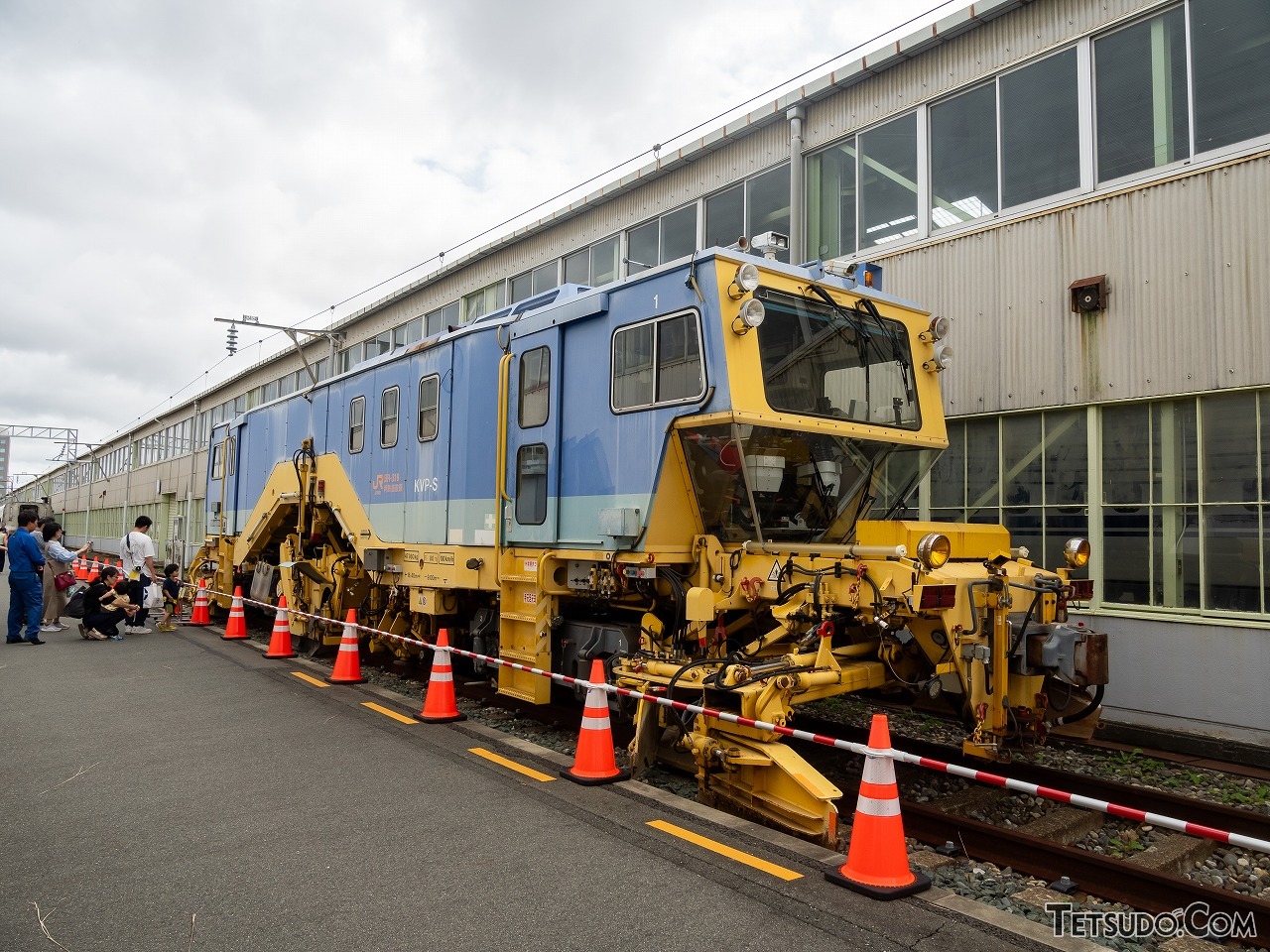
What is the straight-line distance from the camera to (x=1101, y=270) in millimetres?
9141

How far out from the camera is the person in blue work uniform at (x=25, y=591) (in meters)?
12.6

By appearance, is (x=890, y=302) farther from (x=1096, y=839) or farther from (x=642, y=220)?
(x=642, y=220)

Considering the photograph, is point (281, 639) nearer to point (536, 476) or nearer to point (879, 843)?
Answer: point (536, 476)

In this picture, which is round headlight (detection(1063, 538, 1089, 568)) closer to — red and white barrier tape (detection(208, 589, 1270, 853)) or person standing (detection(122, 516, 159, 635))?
red and white barrier tape (detection(208, 589, 1270, 853))

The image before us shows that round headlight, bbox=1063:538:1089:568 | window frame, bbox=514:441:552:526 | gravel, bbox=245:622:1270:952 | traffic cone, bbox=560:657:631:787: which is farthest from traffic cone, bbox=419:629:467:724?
round headlight, bbox=1063:538:1089:568

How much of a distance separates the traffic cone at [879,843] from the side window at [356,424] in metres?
8.72

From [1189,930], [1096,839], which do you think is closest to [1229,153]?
[1096,839]

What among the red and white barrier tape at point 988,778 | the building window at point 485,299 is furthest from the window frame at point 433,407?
the building window at point 485,299

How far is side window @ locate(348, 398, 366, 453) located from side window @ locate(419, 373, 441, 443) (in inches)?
71.8

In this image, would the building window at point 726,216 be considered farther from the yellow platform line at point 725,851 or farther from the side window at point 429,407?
the yellow platform line at point 725,851

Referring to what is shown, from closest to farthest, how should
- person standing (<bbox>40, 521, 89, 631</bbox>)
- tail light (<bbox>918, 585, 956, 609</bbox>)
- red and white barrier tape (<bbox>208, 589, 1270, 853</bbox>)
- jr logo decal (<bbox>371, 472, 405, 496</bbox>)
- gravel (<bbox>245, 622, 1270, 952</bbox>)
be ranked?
red and white barrier tape (<bbox>208, 589, 1270, 853</bbox>) → gravel (<bbox>245, 622, 1270, 952</bbox>) → tail light (<bbox>918, 585, 956, 609</bbox>) → jr logo decal (<bbox>371, 472, 405, 496</bbox>) → person standing (<bbox>40, 521, 89, 631</bbox>)

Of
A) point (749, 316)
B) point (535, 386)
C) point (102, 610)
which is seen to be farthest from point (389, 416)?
point (102, 610)

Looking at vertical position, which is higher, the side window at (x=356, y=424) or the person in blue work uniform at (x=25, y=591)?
the side window at (x=356, y=424)
